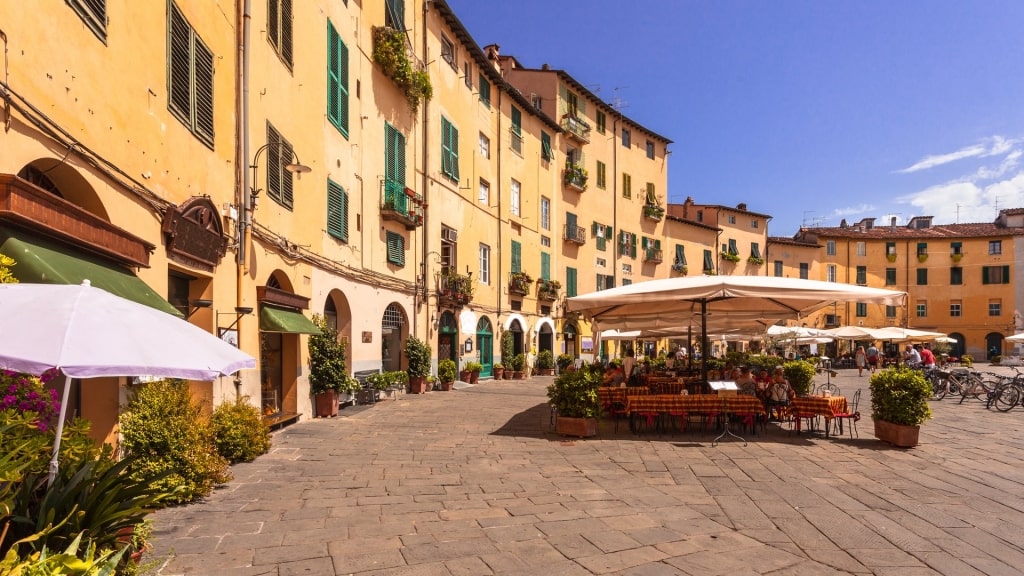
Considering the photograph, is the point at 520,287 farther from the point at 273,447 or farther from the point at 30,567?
the point at 30,567

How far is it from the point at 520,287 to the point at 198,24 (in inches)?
712

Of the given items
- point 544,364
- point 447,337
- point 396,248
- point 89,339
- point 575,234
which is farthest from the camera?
point 575,234

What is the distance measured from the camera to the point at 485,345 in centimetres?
2398

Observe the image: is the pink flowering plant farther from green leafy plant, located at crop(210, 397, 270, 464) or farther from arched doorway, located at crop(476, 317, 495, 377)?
arched doorway, located at crop(476, 317, 495, 377)

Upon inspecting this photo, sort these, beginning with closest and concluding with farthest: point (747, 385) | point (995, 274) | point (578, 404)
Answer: point (578, 404) → point (747, 385) → point (995, 274)

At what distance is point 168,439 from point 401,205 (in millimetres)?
11471

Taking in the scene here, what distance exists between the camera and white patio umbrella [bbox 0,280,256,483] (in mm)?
3035

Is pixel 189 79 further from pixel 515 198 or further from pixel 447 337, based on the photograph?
pixel 515 198

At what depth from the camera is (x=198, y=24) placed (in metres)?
8.55

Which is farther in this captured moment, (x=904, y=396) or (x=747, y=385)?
(x=747, y=385)

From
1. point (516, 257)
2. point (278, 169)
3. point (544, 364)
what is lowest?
point (544, 364)

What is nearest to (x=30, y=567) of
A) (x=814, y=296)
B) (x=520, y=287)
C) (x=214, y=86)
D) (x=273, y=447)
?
(x=273, y=447)

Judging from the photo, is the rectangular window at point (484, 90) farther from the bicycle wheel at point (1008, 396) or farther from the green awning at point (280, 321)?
the bicycle wheel at point (1008, 396)

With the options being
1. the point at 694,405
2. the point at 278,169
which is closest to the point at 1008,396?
the point at 694,405
